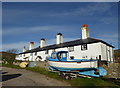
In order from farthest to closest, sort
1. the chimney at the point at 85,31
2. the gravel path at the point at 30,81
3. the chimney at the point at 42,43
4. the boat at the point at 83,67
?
1. the chimney at the point at 42,43
2. the chimney at the point at 85,31
3. the boat at the point at 83,67
4. the gravel path at the point at 30,81

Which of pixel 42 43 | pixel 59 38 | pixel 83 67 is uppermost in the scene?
pixel 59 38

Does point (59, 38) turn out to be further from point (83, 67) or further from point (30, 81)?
point (30, 81)

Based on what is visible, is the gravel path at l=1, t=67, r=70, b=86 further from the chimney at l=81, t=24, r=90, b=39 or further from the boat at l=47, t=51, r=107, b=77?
the chimney at l=81, t=24, r=90, b=39

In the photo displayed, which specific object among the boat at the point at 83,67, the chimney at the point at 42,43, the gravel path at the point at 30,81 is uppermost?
the chimney at the point at 42,43

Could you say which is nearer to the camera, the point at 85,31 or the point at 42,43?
the point at 85,31

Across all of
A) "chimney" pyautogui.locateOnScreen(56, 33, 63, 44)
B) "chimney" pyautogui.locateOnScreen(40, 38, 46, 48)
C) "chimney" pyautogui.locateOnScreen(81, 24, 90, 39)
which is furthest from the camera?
"chimney" pyautogui.locateOnScreen(40, 38, 46, 48)

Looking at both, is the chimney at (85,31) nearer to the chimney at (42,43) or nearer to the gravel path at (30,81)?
the gravel path at (30,81)

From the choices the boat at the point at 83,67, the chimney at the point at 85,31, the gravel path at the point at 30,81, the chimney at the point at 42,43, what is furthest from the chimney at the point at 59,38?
the gravel path at the point at 30,81

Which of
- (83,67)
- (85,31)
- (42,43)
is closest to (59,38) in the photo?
(42,43)

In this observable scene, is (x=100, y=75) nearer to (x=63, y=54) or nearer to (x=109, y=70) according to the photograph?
(x=109, y=70)

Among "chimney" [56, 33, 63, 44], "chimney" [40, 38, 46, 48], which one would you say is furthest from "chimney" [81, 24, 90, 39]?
"chimney" [40, 38, 46, 48]

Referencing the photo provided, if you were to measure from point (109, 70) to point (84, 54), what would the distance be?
33.2 feet

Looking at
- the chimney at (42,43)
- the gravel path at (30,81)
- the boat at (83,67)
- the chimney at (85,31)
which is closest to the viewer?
the gravel path at (30,81)

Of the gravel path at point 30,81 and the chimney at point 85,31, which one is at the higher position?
the chimney at point 85,31
